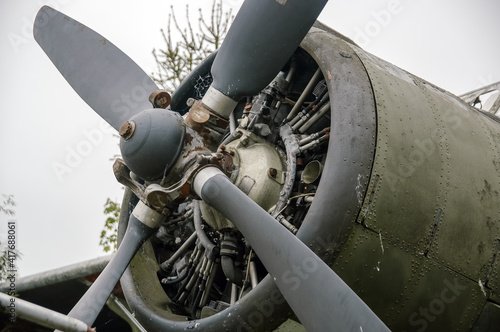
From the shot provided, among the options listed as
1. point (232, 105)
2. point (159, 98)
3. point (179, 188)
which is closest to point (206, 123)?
point (232, 105)

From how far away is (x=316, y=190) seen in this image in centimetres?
459

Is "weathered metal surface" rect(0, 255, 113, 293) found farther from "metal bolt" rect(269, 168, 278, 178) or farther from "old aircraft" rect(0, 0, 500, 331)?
"metal bolt" rect(269, 168, 278, 178)

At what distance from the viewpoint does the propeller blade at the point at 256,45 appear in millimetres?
4613

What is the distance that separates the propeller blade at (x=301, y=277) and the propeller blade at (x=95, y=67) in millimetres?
1957

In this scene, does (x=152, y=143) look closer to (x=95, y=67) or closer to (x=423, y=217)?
(x=95, y=67)

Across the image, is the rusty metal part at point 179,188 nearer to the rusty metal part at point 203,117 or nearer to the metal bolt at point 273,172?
the rusty metal part at point 203,117

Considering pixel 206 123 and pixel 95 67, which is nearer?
pixel 206 123

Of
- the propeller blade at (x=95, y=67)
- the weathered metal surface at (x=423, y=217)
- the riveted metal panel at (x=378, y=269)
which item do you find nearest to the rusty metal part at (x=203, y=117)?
the propeller blade at (x=95, y=67)

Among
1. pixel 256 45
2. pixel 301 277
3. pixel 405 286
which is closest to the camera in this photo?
pixel 301 277

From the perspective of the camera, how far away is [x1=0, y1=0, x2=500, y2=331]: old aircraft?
14.0 feet

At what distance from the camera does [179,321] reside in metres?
5.13

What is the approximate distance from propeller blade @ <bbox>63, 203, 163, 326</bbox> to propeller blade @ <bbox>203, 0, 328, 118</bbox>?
1.03 m

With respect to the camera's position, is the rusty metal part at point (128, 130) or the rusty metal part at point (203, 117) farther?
the rusty metal part at point (203, 117)

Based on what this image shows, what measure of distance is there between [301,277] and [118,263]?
181cm
